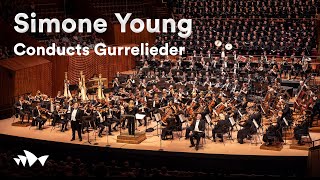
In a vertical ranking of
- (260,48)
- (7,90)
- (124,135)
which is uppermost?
(260,48)

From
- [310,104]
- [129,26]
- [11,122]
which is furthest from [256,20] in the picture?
[11,122]

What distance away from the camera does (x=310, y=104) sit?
14.4m

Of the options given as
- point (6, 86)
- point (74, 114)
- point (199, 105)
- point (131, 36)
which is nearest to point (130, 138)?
point (74, 114)

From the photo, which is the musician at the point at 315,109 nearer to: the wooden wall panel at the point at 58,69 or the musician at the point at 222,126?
the musician at the point at 222,126

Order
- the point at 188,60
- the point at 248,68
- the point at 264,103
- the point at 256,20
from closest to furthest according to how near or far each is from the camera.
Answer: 1. the point at 264,103
2. the point at 248,68
3. the point at 188,60
4. the point at 256,20

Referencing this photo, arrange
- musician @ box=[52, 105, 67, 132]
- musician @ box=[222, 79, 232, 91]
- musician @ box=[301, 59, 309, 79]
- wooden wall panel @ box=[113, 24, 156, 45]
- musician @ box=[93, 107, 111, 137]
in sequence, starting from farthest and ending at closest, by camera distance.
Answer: wooden wall panel @ box=[113, 24, 156, 45], musician @ box=[301, 59, 309, 79], musician @ box=[222, 79, 232, 91], musician @ box=[52, 105, 67, 132], musician @ box=[93, 107, 111, 137]

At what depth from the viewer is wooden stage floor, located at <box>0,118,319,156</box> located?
40.8ft

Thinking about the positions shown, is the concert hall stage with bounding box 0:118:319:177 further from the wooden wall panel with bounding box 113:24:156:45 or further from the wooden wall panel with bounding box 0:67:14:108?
the wooden wall panel with bounding box 113:24:156:45

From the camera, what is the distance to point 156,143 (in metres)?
13.4

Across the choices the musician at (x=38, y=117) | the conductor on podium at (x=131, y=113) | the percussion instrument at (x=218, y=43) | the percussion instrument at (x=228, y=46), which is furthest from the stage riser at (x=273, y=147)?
the percussion instrument at (x=218, y=43)

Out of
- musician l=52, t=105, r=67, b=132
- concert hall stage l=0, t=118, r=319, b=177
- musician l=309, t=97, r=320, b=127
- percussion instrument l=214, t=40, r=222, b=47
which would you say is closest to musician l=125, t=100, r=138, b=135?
concert hall stage l=0, t=118, r=319, b=177

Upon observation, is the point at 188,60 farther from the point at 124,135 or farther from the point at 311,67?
the point at 124,135

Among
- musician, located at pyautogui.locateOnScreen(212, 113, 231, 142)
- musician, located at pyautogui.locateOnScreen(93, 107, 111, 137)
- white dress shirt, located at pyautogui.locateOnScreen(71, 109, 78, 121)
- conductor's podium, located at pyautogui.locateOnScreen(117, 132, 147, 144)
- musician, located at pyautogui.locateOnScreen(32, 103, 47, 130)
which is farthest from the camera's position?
musician, located at pyautogui.locateOnScreen(32, 103, 47, 130)

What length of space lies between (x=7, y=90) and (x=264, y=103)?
7.85 m
